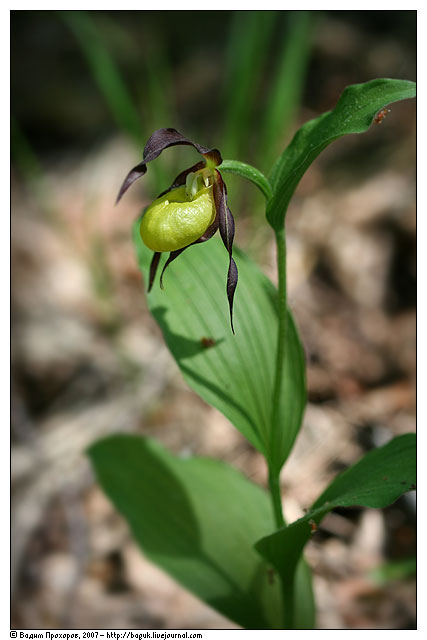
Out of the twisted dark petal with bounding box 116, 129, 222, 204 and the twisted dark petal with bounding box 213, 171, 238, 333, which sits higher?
the twisted dark petal with bounding box 116, 129, 222, 204

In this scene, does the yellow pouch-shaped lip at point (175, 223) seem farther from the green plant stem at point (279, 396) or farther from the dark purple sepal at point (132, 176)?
the green plant stem at point (279, 396)

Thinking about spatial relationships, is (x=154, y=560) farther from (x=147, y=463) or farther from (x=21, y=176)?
(x=21, y=176)

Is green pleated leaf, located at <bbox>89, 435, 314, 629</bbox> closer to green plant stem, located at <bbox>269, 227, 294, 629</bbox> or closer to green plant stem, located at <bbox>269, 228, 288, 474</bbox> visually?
green plant stem, located at <bbox>269, 227, 294, 629</bbox>

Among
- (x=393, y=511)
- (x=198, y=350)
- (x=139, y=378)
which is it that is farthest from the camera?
(x=139, y=378)

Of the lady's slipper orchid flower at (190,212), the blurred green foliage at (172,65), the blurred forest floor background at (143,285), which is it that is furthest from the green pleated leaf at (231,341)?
the blurred green foliage at (172,65)

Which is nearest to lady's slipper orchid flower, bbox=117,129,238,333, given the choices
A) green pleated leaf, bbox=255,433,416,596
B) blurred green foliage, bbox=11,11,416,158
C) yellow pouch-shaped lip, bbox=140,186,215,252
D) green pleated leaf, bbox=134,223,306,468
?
yellow pouch-shaped lip, bbox=140,186,215,252

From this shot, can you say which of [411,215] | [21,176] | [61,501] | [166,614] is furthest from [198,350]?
[21,176]
